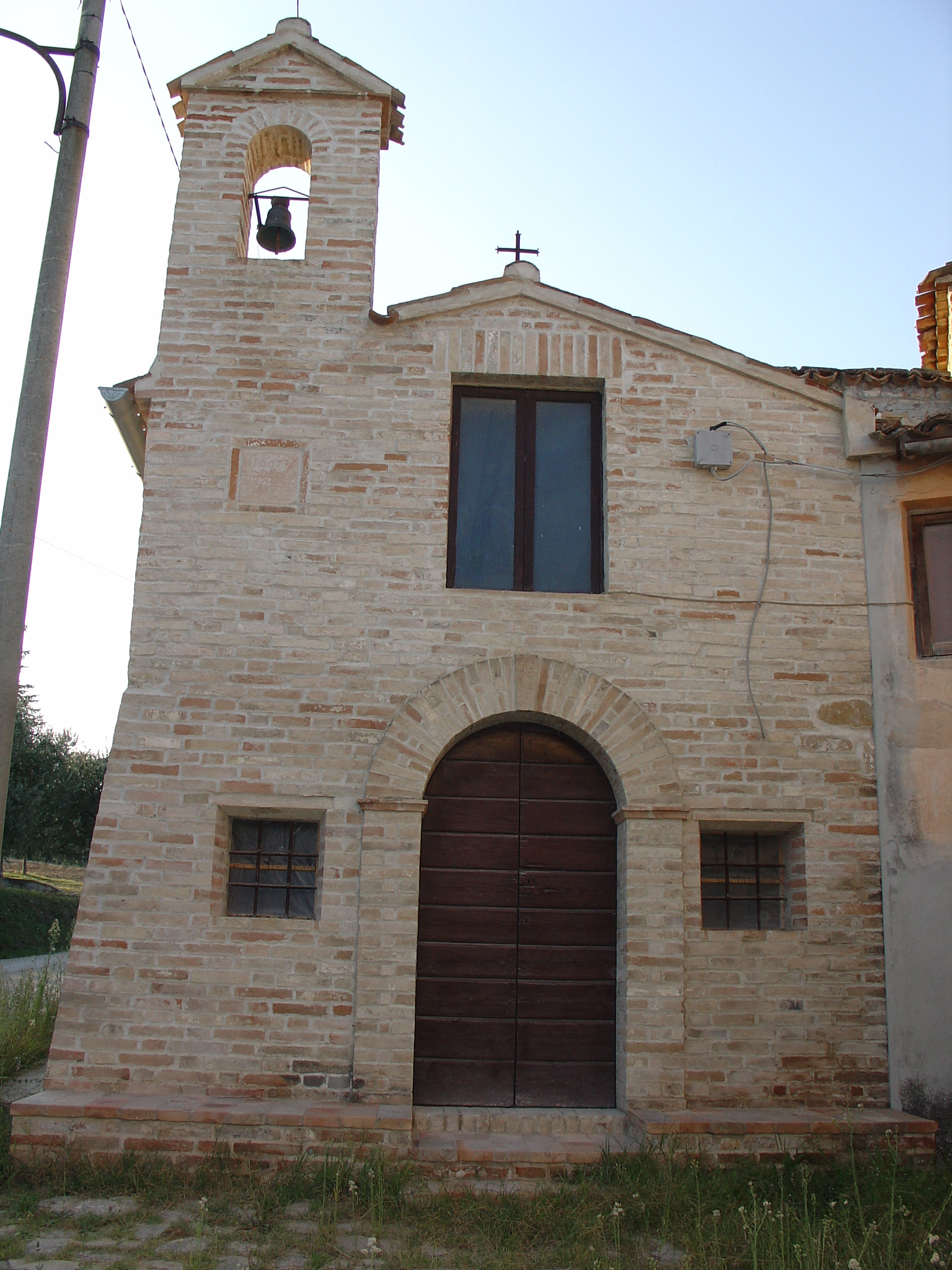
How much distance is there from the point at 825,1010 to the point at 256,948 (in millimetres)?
3328

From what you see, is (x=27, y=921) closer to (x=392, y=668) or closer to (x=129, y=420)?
(x=129, y=420)

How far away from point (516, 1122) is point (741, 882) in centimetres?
196

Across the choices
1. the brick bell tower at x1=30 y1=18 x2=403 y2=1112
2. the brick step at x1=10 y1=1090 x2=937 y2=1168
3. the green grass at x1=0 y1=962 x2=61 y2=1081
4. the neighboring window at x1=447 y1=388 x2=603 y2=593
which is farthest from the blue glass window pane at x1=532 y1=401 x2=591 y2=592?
the green grass at x1=0 y1=962 x2=61 y2=1081

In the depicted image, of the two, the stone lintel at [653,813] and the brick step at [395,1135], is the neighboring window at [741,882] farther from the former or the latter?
the brick step at [395,1135]

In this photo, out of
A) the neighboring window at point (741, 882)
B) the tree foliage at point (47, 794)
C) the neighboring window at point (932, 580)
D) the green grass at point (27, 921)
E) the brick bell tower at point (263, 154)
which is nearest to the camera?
the neighboring window at point (741, 882)

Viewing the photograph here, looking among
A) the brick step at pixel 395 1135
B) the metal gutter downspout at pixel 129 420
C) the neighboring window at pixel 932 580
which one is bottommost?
the brick step at pixel 395 1135

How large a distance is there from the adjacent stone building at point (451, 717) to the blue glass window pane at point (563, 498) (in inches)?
1.0

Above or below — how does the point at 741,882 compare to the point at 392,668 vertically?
below

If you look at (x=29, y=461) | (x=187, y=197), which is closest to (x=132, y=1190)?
(x=29, y=461)

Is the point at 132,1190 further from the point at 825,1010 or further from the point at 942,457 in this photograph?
the point at 942,457

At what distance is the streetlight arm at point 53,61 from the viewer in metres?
5.24

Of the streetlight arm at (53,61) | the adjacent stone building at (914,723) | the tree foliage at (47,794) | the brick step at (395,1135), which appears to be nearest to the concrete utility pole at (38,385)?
the streetlight arm at (53,61)

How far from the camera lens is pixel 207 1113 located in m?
5.31

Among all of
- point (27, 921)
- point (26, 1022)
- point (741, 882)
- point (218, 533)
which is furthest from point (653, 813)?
point (27, 921)
